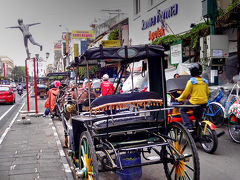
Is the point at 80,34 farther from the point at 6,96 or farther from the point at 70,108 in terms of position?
the point at 70,108

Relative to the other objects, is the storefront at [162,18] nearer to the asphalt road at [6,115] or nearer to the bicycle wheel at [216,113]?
the bicycle wheel at [216,113]

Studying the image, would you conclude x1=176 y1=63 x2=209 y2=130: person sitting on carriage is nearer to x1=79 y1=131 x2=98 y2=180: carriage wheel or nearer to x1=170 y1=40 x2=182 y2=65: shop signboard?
x1=79 y1=131 x2=98 y2=180: carriage wheel

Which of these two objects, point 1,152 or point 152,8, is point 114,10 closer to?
point 152,8

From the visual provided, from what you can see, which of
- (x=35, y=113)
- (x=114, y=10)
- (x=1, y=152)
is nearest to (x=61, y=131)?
(x=1, y=152)

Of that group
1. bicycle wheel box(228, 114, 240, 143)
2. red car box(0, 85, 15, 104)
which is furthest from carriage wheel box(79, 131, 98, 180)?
red car box(0, 85, 15, 104)

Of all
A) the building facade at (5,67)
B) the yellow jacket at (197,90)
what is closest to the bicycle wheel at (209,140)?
the yellow jacket at (197,90)

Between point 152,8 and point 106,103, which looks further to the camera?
point 152,8

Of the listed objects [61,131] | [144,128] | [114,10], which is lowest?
[61,131]

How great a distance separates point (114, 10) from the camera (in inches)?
1516

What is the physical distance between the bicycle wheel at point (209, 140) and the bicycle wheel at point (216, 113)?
2.66m

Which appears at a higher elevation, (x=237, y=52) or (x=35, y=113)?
(x=237, y=52)

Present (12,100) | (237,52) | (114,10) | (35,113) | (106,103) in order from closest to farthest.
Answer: (106,103), (237,52), (35,113), (12,100), (114,10)

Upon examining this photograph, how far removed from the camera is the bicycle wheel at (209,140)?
6188mm

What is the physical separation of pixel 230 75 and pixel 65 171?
29.1 feet
